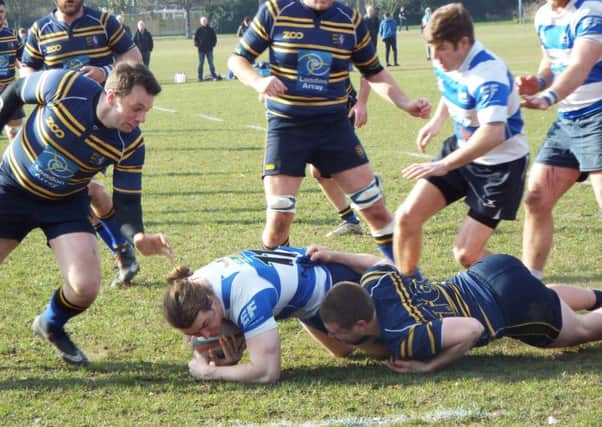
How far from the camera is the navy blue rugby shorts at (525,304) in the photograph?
15.5 ft

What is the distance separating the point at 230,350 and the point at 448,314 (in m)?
1.14

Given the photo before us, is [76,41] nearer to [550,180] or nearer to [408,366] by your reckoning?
[550,180]

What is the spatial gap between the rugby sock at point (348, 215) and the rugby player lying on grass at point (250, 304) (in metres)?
3.20

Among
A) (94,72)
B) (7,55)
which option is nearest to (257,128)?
(7,55)

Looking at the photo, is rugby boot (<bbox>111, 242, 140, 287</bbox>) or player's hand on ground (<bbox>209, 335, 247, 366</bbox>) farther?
rugby boot (<bbox>111, 242, 140, 287</bbox>)

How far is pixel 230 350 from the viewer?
15.7ft

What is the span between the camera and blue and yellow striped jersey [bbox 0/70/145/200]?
4.86 metres

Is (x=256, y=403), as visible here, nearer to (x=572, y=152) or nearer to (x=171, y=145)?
(x=572, y=152)

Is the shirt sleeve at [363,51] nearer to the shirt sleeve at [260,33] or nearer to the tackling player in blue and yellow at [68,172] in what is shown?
the shirt sleeve at [260,33]

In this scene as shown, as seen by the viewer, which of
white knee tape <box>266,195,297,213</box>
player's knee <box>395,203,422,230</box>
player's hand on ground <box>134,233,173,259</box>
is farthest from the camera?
white knee tape <box>266,195,297,213</box>

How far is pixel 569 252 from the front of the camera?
7.23m

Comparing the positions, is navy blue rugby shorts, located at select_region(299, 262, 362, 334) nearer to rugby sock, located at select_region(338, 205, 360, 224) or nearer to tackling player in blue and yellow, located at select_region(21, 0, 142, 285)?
rugby sock, located at select_region(338, 205, 360, 224)

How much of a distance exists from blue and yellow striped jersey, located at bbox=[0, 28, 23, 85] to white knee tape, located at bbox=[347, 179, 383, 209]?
7.38 meters

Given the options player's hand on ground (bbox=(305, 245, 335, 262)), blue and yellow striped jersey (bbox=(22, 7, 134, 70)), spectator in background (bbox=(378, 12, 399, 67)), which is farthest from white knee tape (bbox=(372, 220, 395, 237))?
spectator in background (bbox=(378, 12, 399, 67))
